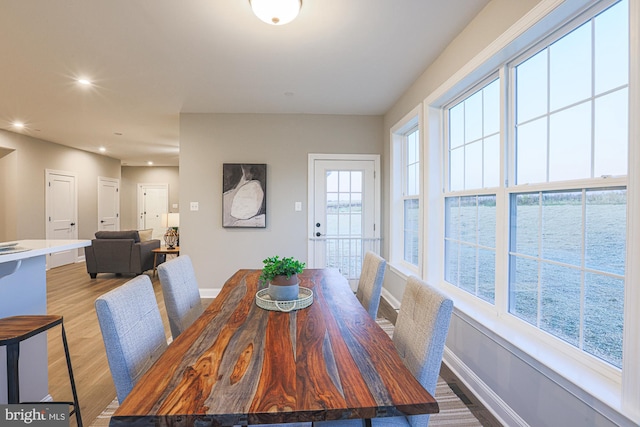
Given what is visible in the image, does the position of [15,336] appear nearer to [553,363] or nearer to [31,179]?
[553,363]

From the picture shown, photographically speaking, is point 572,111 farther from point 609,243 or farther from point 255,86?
point 255,86

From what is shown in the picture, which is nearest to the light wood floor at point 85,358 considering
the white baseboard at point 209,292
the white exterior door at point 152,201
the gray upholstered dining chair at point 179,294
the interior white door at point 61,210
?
the white baseboard at point 209,292

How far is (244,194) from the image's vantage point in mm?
4156

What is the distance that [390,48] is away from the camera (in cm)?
250

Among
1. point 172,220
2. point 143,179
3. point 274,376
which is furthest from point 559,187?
point 143,179

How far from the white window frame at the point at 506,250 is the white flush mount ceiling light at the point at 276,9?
1226 mm

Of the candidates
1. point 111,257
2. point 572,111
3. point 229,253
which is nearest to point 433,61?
point 572,111

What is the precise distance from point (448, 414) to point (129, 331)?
5.84 ft

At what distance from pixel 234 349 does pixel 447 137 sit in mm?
2525

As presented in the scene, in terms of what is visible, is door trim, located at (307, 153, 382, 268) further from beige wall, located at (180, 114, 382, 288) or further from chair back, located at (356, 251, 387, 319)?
chair back, located at (356, 251, 387, 319)

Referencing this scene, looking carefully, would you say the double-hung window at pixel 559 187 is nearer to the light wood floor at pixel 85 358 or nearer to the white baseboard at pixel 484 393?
the white baseboard at pixel 484 393

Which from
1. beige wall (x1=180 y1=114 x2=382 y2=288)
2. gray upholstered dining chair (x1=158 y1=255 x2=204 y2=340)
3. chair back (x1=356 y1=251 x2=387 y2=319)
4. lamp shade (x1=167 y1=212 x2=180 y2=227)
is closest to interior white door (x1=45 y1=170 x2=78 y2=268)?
lamp shade (x1=167 y1=212 x2=180 y2=227)

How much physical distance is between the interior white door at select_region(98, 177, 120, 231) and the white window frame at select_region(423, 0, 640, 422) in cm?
779

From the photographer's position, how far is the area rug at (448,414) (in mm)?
1741
